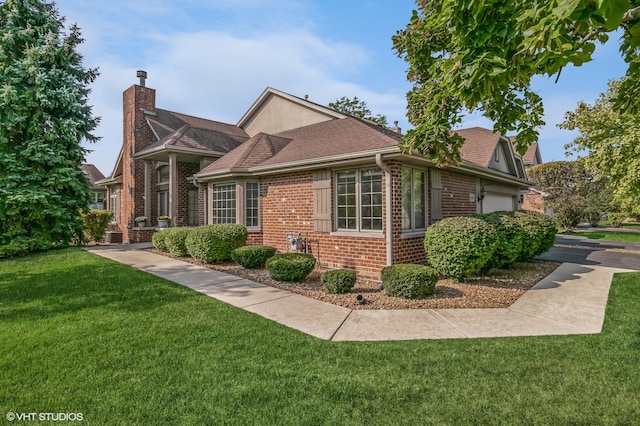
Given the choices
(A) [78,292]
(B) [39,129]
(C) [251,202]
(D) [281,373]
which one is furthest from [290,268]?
(B) [39,129]

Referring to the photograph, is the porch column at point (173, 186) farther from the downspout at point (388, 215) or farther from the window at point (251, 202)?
the downspout at point (388, 215)

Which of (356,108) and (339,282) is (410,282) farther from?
(356,108)

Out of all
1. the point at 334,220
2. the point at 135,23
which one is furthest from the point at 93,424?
the point at 135,23

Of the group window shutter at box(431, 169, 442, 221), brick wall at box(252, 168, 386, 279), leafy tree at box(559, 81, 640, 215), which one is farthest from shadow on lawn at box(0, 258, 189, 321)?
leafy tree at box(559, 81, 640, 215)

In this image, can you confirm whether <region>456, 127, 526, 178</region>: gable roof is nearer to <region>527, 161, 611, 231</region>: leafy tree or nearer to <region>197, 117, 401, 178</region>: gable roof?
<region>197, 117, 401, 178</region>: gable roof

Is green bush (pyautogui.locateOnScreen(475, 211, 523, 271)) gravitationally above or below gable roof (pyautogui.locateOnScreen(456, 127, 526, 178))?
below

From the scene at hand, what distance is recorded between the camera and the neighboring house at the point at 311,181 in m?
7.75

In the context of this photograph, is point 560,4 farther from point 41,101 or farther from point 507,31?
point 41,101

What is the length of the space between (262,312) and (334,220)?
12.4 ft

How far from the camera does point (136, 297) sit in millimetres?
5785

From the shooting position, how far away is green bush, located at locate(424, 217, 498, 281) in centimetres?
658

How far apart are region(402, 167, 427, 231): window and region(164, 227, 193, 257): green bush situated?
6681 millimetres

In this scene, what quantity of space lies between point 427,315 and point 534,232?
5493 millimetres

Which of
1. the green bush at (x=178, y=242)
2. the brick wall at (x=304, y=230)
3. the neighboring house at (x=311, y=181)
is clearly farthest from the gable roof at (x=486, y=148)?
the green bush at (x=178, y=242)
